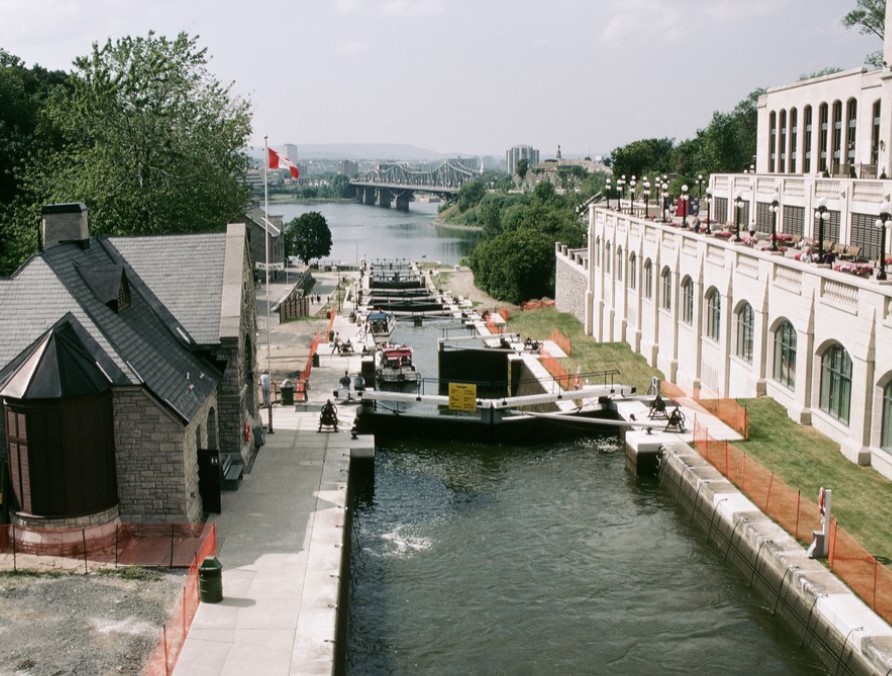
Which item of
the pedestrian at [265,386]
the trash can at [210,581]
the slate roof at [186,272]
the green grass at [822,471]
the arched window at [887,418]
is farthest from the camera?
the pedestrian at [265,386]

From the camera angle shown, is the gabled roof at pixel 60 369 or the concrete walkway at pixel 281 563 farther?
the gabled roof at pixel 60 369

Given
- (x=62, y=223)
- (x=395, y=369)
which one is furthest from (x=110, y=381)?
(x=395, y=369)

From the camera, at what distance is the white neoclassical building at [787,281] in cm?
3042

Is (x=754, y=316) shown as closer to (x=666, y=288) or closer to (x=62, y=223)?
(x=666, y=288)

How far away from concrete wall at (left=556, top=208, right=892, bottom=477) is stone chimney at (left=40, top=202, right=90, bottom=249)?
891 inches

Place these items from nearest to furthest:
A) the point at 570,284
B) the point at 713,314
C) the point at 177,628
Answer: the point at 177,628
the point at 713,314
the point at 570,284

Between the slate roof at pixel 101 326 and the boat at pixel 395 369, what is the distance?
2555 cm

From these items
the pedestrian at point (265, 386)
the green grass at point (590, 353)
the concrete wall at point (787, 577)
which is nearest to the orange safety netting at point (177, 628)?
the concrete wall at point (787, 577)

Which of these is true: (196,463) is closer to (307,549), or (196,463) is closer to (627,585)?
(307,549)

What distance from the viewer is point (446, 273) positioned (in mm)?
115438

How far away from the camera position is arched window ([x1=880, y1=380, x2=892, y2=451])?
28708mm

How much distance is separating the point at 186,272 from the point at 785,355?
2077 centimetres

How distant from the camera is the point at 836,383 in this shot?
1275 inches

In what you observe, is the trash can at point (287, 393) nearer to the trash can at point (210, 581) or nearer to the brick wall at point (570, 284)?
the trash can at point (210, 581)
